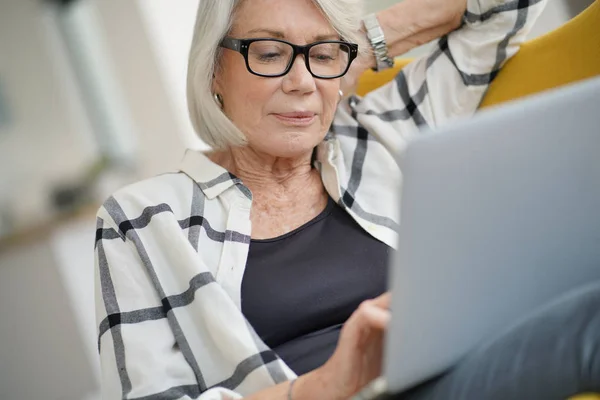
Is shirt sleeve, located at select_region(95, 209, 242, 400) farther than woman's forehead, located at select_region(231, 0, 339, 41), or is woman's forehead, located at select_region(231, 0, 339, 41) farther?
woman's forehead, located at select_region(231, 0, 339, 41)

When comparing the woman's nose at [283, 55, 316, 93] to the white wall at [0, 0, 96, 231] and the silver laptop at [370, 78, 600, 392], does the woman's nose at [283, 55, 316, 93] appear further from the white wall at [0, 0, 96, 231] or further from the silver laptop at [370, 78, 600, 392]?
the white wall at [0, 0, 96, 231]

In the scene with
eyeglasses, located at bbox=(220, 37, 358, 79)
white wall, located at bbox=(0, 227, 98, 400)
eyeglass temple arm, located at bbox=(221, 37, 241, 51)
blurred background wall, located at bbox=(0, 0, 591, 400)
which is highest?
Answer: eyeglass temple arm, located at bbox=(221, 37, 241, 51)

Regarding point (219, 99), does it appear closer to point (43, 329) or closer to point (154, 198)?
point (154, 198)

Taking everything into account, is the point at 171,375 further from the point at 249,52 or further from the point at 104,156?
the point at 104,156

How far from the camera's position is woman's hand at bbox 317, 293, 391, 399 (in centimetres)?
70

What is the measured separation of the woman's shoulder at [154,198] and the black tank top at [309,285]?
0.15 meters

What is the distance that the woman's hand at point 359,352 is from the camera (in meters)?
0.70

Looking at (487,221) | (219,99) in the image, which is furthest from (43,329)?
(487,221)

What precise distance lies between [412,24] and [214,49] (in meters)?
0.44

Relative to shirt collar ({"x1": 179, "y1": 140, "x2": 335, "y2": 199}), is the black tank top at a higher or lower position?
lower

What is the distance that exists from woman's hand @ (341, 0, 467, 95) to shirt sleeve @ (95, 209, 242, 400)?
23.8 inches

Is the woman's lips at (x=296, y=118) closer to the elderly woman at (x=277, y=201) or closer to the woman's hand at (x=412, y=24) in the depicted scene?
the elderly woman at (x=277, y=201)

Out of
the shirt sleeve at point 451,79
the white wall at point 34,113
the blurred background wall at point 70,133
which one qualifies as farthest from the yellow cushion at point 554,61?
the white wall at point 34,113

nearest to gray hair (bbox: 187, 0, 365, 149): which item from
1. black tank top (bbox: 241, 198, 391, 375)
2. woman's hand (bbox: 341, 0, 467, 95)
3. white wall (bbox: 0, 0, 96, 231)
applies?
woman's hand (bbox: 341, 0, 467, 95)
